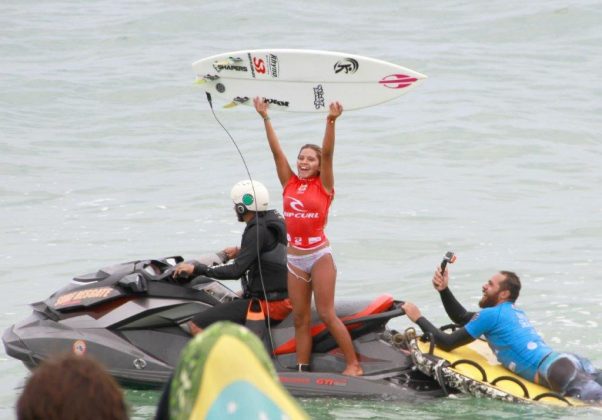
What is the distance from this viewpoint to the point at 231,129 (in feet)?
69.2

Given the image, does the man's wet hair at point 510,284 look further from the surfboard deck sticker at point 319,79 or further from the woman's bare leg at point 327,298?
the surfboard deck sticker at point 319,79

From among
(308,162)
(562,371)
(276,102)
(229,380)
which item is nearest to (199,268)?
(308,162)

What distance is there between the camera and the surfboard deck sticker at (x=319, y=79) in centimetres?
877

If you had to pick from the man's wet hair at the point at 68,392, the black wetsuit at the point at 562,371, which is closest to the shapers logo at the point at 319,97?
the black wetsuit at the point at 562,371

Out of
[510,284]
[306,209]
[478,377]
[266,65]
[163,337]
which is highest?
[266,65]

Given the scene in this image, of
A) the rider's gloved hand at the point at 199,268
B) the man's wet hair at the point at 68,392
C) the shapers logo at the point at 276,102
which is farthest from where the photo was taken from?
the shapers logo at the point at 276,102

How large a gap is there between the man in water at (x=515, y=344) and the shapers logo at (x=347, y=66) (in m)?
1.88

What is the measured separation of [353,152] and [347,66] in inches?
421

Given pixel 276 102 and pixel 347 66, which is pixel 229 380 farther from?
pixel 276 102

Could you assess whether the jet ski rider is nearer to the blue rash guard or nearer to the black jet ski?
the black jet ski

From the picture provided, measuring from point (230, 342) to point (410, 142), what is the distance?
17384 millimetres

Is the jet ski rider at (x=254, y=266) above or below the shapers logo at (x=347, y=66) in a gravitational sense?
below

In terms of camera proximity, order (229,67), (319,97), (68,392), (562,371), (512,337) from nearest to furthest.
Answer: (68,392) → (562,371) → (512,337) → (319,97) → (229,67)

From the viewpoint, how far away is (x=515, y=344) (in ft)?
26.1
